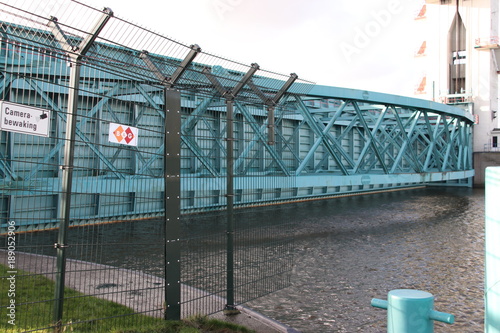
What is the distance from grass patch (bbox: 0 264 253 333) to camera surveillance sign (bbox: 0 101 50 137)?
158 cm

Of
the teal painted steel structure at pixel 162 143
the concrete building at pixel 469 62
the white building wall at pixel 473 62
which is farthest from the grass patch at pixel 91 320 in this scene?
the white building wall at pixel 473 62

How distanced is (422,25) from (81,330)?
53329mm

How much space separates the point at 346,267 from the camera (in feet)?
32.4

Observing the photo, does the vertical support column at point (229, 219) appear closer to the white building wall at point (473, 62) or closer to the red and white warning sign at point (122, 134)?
the red and white warning sign at point (122, 134)

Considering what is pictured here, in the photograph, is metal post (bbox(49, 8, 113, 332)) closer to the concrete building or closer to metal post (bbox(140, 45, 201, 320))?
metal post (bbox(140, 45, 201, 320))

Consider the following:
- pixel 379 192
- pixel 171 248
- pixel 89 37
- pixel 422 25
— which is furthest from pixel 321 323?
pixel 422 25

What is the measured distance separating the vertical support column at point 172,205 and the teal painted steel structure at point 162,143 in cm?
22

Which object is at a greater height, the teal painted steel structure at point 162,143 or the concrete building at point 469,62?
the concrete building at point 469,62

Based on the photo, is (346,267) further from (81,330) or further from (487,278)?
(487,278)

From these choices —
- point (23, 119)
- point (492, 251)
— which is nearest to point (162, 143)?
point (23, 119)

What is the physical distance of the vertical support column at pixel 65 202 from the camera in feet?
14.0

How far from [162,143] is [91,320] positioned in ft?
10.0

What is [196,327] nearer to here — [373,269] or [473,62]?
[373,269]

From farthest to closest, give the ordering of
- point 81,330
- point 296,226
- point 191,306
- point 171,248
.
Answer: point 296,226 < point 191,306 < point 171,248 < point 81,330
